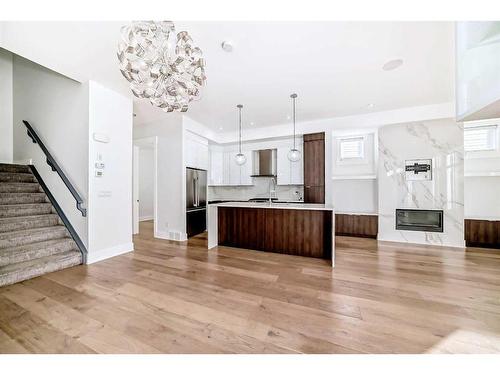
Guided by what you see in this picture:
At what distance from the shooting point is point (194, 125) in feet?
16.3

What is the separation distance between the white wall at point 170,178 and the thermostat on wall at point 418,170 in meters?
5.03

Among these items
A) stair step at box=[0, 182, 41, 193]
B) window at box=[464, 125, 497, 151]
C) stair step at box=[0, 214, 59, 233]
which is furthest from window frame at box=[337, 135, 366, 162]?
stair step at box=[0, 182, 41, 193]

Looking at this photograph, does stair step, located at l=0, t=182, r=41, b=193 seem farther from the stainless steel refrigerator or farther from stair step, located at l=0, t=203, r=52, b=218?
the stainless steel refrigerator

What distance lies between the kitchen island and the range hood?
7.16ft

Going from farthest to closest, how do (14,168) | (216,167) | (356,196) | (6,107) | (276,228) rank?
(216,167), (356,196), (6,107), (14,168), (276,228)

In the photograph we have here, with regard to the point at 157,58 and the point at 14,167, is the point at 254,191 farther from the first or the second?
the point at 14,167

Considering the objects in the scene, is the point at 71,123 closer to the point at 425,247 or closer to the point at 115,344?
the point at 115,344

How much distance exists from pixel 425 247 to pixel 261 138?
4.44 meters

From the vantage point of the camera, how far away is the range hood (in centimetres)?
583

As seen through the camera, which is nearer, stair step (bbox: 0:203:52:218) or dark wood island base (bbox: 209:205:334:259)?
stair step (bbox: 0:203:52:218)

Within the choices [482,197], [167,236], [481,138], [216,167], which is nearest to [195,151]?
[216,167]

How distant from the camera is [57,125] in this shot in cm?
347

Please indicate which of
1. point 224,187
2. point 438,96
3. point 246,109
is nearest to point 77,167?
point 246,109

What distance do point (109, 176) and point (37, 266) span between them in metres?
1.51
